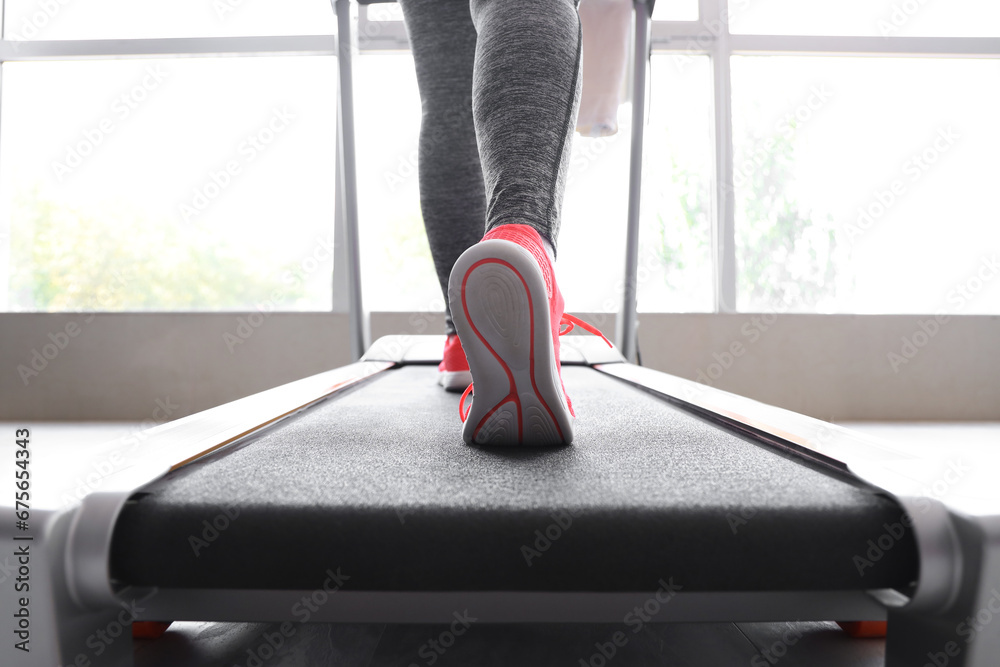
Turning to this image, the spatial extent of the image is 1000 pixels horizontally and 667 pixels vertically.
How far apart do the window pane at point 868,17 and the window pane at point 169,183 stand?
2.25 m

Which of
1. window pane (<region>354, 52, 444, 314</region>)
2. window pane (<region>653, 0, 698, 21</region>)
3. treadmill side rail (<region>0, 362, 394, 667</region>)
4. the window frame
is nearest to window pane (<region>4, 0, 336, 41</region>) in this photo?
the window frame

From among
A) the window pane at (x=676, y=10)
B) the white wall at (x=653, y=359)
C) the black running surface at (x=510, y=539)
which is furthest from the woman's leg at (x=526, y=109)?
the window pane at (x=676, y=10)

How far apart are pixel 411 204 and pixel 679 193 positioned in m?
1.43

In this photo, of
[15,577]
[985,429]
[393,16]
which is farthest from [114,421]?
[985,429]

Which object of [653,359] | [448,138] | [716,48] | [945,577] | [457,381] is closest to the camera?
[945,577]

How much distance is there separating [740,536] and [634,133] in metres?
1.74

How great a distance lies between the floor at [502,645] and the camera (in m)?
0.60

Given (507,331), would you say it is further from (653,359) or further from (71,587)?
(653,359)

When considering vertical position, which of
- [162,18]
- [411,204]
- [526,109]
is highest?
[162,18]

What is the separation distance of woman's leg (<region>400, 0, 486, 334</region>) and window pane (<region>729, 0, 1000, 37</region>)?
8.72 feet

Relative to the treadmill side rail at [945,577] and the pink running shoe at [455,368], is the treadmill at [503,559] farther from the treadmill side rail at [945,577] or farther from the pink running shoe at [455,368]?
the pink running shoe at [455,368]

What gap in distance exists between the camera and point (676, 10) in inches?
121

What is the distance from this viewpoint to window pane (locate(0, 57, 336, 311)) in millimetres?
3119

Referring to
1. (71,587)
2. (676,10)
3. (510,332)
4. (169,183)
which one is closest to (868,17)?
(676,10)
